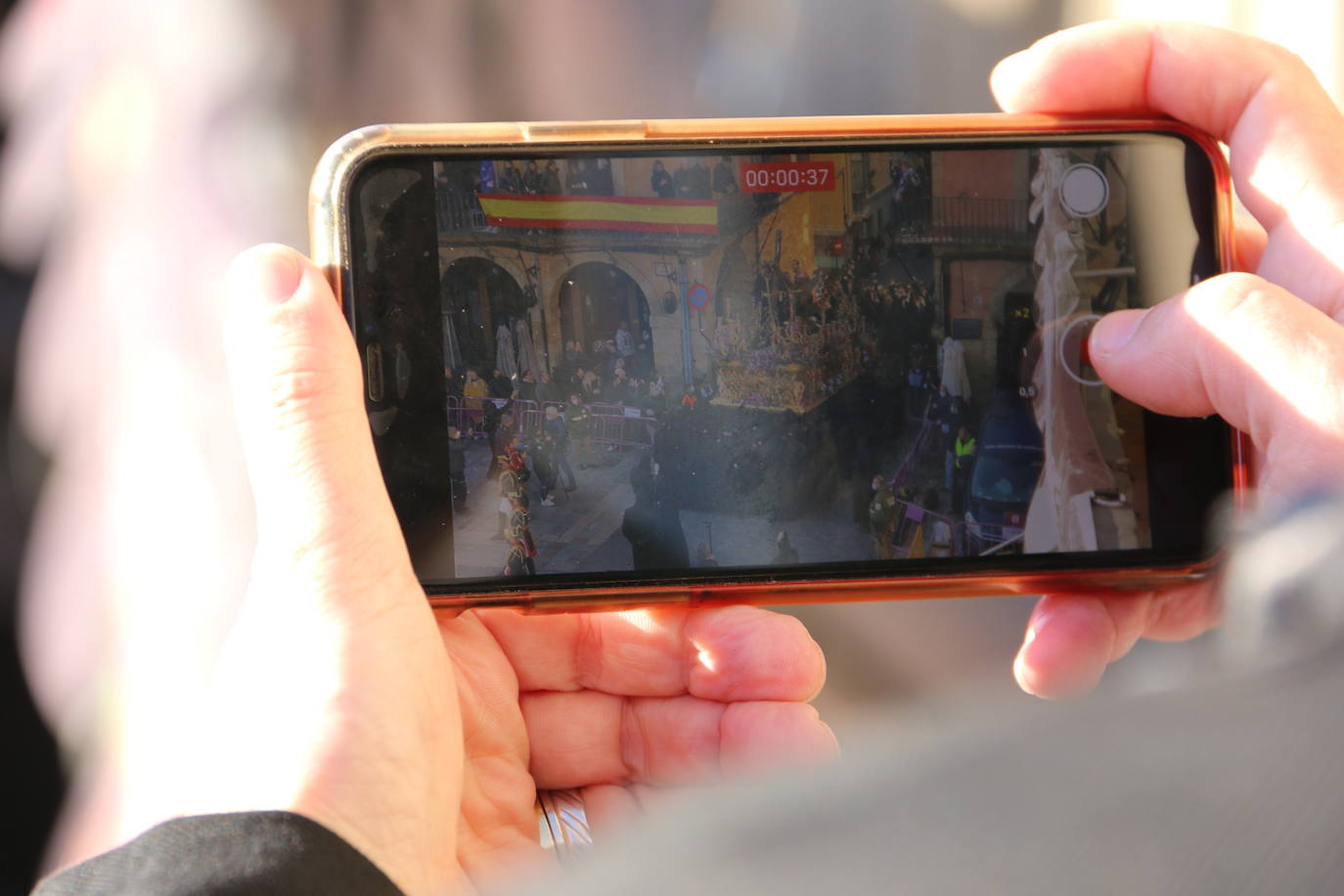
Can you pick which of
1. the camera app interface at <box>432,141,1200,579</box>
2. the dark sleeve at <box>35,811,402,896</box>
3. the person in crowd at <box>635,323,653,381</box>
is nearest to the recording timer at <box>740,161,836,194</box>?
the camera app interface at <box>432,141,1200,579</box>

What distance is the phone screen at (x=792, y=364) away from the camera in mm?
582

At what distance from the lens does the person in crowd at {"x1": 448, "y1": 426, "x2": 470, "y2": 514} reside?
0.58 metres

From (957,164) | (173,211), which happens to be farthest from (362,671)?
(173,211)

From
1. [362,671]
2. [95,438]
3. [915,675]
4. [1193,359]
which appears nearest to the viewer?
[362,671]

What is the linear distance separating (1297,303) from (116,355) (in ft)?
2.91

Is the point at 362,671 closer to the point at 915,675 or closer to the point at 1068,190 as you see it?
the point at 1068,190

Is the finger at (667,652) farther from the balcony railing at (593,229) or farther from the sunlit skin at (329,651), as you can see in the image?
the balcony railing at (593,229)

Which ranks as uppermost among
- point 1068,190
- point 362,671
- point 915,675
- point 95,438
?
point 1068,190

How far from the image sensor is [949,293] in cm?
61

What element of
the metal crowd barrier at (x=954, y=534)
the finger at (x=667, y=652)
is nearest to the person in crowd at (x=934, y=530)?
the metal crowd barrier at (x=954, y=534)

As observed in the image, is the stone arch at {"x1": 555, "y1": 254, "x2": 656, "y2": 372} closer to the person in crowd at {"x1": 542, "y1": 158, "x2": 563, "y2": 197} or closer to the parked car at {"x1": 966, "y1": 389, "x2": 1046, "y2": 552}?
the person in crowd at {"x1": 542, "y1": 158, "x2": 563, "y2": 197}

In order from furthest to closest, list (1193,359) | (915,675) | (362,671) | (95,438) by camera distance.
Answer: (915,675)
(95,438)
(1193,359)
(362,671)

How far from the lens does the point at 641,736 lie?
669 millimetres

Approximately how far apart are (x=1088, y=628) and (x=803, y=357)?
282 millimetres
